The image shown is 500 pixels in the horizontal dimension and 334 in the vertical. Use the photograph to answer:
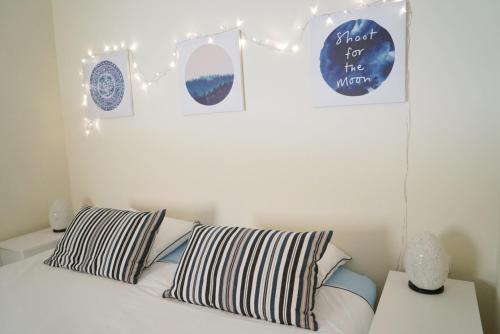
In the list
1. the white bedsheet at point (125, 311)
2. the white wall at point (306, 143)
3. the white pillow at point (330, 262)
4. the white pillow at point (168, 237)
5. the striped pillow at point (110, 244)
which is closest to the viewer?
the white bedsheet at point (125, 311)

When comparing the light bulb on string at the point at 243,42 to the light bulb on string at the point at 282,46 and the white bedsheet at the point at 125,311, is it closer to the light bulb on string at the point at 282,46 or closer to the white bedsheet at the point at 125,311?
the light bulb on string at the point at 282,46

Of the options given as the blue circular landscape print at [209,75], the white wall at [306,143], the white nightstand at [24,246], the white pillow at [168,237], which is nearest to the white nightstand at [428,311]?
the white wall at [306,143]

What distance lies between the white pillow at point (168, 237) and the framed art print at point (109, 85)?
889 mm

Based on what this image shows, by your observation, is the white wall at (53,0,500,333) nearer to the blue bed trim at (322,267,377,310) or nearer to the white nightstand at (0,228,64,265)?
the blue bed trim at (322,267,377,310)

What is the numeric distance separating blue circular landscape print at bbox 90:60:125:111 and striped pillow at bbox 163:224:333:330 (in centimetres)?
140

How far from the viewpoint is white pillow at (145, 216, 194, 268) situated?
1.95m

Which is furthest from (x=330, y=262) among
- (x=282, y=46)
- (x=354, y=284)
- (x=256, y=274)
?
(x=282, y=46)

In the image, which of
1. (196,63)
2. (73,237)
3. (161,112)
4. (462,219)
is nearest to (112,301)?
(73,237)

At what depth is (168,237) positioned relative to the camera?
2.02 metres

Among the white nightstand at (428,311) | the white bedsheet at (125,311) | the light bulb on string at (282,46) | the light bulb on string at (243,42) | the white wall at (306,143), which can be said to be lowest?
the white bedsheet at (125,311)

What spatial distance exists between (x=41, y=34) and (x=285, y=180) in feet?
7.42

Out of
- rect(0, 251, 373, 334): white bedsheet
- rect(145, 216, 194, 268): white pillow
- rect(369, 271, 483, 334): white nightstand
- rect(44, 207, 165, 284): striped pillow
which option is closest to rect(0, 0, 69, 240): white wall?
rect(44, 207, 165, 284): striped pillow

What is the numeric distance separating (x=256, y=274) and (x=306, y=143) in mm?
748

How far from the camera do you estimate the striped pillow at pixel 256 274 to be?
139 cm
